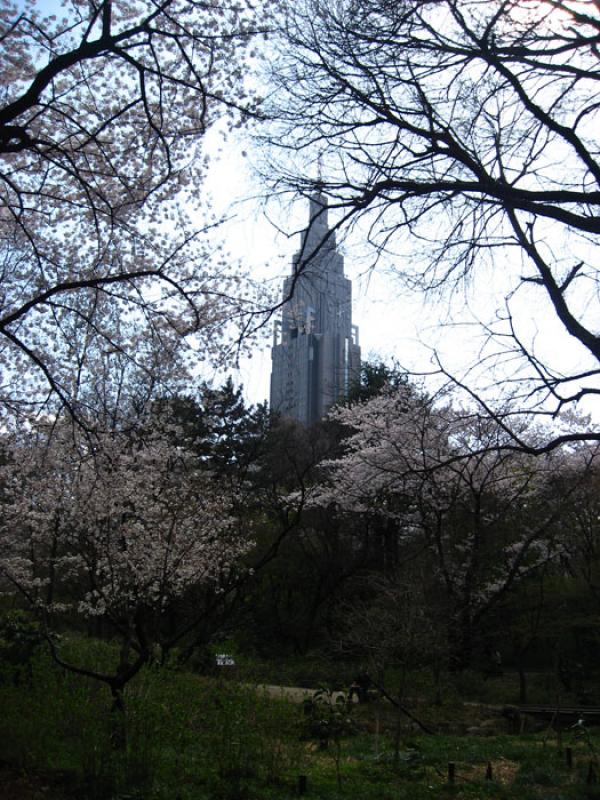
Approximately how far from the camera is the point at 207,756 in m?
5.98

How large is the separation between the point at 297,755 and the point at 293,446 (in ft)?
49.0

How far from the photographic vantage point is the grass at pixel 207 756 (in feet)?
16.5

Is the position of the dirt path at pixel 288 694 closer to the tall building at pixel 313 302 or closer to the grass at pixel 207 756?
the grass at pixel 207 756

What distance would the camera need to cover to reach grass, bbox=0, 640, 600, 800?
198 inches

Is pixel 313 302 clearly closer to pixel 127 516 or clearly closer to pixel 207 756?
pixel 207 756

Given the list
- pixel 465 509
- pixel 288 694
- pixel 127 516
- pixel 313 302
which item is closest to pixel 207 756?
pixel 288 694

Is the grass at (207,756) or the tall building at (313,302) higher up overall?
the tall building at (313,302)

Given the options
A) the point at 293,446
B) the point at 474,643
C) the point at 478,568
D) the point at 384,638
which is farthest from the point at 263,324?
the point at 293,446

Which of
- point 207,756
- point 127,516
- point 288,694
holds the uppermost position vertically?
point 127,516

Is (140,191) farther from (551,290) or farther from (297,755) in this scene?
(297,755)

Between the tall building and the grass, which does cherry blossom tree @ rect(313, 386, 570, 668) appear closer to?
the tall building

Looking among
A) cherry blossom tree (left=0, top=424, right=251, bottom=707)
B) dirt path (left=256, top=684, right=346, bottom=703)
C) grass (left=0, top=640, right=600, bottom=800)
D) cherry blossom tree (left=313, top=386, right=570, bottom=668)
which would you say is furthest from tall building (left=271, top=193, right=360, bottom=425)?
cherry blossom tree (left=313, top=386, right=570, bottom=668)

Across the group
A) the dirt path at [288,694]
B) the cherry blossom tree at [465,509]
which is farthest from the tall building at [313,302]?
the cherry blossom tree at [465,509]

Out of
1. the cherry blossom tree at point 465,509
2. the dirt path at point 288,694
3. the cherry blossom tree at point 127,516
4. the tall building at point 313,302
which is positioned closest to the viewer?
the tall building at point 313,302
